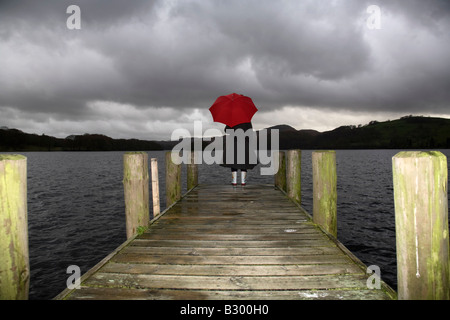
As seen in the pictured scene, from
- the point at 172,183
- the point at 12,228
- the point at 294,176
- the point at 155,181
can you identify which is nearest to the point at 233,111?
the point at 294,176

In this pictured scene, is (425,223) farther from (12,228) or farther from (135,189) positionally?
(135,189)

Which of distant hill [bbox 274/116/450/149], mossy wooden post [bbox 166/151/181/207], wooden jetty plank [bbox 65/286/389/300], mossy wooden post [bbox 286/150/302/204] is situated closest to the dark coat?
mossy wooden post [bbox 286/150/302/204]

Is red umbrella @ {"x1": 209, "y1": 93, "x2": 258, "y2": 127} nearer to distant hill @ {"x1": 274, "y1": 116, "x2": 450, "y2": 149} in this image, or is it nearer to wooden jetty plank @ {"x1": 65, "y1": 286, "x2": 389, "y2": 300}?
wooden jetty plank @ {"x1": 65, "y1": 286, "x2": 389, "y2": 300}

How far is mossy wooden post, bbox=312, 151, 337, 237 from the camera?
4727 mm

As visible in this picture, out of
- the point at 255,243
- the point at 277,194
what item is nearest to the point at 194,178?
the point at 277,194

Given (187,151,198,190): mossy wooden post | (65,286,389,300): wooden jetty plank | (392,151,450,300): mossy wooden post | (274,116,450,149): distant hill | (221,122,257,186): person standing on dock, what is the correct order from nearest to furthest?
(392,151,450,300): mossy wooden post → (65,286,389,300): wooden jetty plank → (221,122,257,186): person standing on dock → (187,151,198,190): mossy wooden post → (274,116,450,149): distant hill

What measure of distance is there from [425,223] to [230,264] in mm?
2074

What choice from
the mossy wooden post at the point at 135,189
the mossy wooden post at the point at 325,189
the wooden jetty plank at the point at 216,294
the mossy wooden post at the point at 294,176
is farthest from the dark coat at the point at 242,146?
the wooden jetty plank at the point at 216,294

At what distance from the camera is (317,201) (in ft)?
16.1

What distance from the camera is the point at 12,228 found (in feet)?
7.15

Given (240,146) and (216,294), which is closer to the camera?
(216,294)

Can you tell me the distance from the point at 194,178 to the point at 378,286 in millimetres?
7356

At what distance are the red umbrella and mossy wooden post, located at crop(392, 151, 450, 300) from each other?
527 centimetres

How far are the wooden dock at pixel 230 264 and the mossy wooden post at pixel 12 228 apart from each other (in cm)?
43
